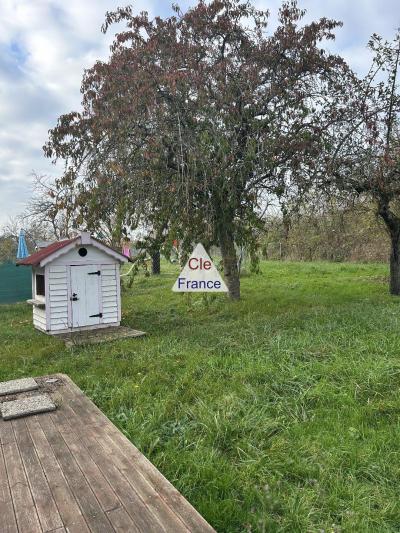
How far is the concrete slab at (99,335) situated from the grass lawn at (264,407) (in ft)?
1.13

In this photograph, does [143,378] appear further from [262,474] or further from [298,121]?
[298,121]

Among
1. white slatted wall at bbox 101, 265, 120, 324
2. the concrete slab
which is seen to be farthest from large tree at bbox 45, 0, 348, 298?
the concrete slab

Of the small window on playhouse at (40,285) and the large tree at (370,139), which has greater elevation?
the large tree at (370,139)

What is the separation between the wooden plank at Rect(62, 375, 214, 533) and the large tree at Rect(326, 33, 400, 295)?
24.8 ft

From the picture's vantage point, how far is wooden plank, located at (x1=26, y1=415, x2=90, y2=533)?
2248mm

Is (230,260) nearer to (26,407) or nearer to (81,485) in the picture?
(26,407)

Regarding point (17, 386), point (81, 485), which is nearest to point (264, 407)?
point (81, 485)

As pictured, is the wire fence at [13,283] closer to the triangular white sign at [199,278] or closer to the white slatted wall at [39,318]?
the white slatted wall at [39,318]

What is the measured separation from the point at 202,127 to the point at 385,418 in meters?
6.66

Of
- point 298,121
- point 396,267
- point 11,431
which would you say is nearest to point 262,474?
point 11,431

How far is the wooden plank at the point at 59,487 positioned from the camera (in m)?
2.25

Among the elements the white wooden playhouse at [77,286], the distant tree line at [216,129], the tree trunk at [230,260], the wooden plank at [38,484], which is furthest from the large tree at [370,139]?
the wooden plank at [38,484]

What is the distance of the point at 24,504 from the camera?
2426mm

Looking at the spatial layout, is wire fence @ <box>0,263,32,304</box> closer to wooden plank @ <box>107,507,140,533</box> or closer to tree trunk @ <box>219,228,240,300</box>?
tree trunk @ <box>219,228,240,300</box>
